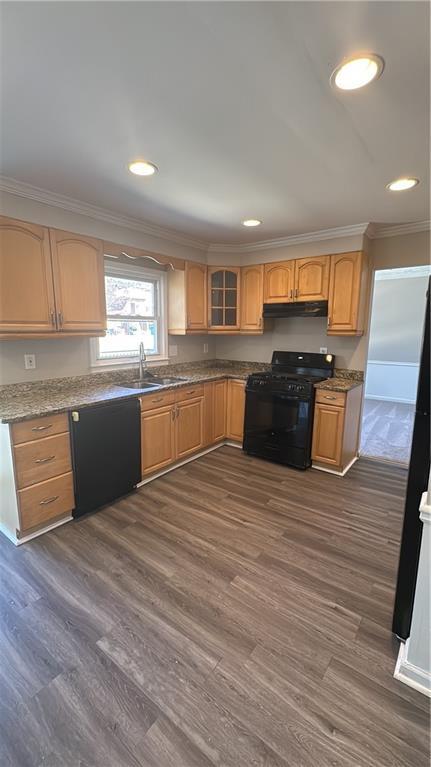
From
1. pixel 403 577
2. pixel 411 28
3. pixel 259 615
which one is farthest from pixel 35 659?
pixel 411 28

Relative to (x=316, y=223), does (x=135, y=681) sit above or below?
below

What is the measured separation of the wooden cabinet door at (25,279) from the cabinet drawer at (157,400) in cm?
97

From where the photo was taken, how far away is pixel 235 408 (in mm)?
4039

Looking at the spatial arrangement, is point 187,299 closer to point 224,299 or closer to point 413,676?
point 224,299

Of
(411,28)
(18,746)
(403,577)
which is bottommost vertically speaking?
(18,746)

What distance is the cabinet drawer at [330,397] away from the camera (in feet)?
10.5

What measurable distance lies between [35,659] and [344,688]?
140cm

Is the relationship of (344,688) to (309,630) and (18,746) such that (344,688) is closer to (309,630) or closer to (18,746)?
(309,630)

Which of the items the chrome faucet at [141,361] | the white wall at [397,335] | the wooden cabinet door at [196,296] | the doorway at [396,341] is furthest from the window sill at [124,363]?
the white wall at [397,335]

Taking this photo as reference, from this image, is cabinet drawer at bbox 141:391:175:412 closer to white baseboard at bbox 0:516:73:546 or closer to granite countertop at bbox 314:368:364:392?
white baseboard at bbox 0:516:73:546

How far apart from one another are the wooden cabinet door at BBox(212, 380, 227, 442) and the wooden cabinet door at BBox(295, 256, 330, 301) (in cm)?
138

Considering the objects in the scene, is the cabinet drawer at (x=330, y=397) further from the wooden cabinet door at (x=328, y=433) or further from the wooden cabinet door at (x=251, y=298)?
the wooden cabinet door at (x=251, y=298)

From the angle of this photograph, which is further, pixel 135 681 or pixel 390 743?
pixel 135 681

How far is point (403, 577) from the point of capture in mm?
1527
